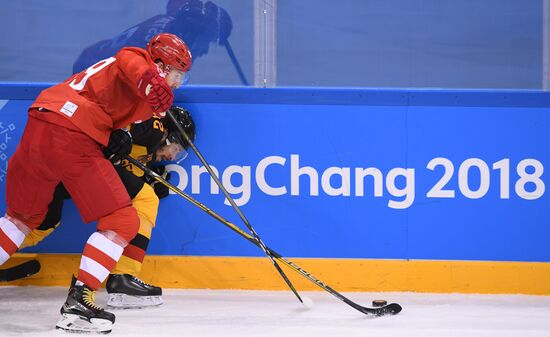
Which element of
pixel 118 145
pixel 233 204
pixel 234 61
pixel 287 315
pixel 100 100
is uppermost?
pixel 234 61

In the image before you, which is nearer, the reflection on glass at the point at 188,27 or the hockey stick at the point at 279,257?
the hockey stick at the point at 279,257

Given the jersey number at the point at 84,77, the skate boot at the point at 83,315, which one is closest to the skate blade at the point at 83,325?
the skate boot at the point at 83,315

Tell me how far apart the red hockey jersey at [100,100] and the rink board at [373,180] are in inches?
24.0

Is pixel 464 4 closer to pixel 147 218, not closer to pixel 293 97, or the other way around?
pixel 293 97

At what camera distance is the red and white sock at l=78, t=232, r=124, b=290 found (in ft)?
12.0

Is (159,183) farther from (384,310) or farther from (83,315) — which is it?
(384,310)

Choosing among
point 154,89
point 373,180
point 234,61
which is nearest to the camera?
point 154,89

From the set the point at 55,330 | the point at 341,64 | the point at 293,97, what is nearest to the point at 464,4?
the point at 341,64

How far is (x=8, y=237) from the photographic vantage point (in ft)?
12.9

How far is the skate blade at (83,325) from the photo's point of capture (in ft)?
11.8

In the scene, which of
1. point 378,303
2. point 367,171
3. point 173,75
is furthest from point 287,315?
point 173,75

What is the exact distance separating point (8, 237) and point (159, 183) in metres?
0.71

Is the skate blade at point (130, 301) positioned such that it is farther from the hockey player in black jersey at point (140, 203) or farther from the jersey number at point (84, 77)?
the jersey number at point (84, 77)

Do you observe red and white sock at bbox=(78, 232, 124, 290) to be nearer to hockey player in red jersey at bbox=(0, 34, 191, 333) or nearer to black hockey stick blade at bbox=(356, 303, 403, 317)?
hockey player in red jersey at bbox=(0, 34, 191, 333)
